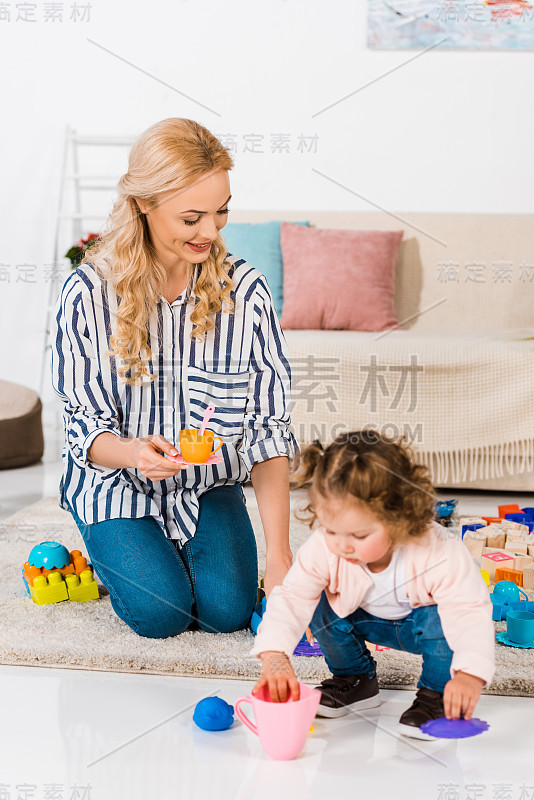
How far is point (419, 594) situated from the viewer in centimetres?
95

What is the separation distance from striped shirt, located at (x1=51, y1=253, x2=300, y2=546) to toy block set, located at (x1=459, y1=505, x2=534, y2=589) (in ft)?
1.40

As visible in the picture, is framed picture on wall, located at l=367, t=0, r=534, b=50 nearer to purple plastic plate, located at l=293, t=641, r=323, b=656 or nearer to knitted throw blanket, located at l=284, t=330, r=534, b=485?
knitted throw blanket, located at l=284, t=330, r=534, b=485

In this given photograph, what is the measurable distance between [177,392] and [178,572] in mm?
266

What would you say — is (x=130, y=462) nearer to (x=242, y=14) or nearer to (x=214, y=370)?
(x=214, y=370)

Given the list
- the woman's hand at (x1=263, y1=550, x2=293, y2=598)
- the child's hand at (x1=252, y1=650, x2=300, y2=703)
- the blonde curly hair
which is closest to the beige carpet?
the woman's hand at (x1=263, y1=550, x2=293, y2=598)

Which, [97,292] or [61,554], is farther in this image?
[61,554]

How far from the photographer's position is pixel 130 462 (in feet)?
3.80

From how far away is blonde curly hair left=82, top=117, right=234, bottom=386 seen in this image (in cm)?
113

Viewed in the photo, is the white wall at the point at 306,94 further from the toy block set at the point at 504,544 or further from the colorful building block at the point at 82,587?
the colorful building block at the point at 82,587

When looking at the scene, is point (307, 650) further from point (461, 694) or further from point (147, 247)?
point (147, 247)

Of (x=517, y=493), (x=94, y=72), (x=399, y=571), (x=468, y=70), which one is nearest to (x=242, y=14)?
(x=94, y=72)

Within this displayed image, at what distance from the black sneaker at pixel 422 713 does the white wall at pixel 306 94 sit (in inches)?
72.3

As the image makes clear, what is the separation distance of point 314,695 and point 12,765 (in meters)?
0.34

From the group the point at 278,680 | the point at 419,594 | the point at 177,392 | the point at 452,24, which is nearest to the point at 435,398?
the point at 177,392
